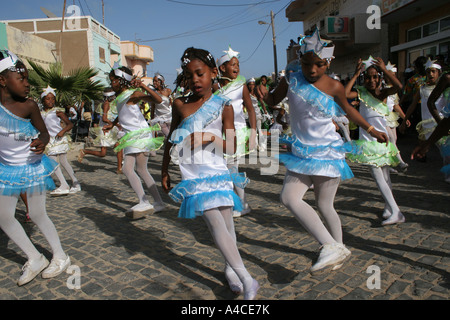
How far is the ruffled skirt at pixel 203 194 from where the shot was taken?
8.50 ft

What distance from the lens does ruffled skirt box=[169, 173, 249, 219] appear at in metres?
2.59

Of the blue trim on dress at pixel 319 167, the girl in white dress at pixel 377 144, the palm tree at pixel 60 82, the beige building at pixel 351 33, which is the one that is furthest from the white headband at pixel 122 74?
the beige building at pixel 351 33

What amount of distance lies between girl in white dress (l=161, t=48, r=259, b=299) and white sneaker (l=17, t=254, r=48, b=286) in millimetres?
1659

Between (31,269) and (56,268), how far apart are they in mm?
209

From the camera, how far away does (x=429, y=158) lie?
8.87 m

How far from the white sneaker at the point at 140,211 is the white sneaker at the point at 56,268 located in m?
1.56

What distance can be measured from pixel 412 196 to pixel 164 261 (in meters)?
4.14

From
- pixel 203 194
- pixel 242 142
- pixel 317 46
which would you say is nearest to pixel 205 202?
pixel 203 194

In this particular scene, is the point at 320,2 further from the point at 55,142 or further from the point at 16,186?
the point at 16,186

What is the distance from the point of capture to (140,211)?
506 cm

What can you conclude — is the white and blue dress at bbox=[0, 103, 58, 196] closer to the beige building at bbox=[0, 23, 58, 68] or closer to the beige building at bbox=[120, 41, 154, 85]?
the beige building at bbox=[0, 23, 58, 68]

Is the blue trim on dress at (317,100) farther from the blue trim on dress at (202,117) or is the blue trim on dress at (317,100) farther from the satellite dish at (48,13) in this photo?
the satellite dish at (48,13)

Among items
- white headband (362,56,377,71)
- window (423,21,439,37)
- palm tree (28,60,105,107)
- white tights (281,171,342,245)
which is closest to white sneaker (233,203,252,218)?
white tights (281,171,342,245)

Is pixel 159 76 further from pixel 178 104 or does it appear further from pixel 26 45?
pixel 26 45
